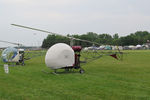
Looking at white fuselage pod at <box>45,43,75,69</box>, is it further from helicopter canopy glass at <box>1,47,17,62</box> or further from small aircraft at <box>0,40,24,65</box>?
helicopter canopy glass at <box>1,47,17,62</box>

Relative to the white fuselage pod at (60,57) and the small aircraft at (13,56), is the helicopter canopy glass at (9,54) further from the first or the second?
the white fuselage pod at (60,57)

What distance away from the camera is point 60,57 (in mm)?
13617

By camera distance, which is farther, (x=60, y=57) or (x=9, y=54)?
(x=9, y=54)

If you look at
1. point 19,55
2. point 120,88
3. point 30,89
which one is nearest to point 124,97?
point 120,88

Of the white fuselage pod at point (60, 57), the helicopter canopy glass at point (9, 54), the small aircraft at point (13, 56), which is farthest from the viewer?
the helicopter canopy glass at point (9, 54)

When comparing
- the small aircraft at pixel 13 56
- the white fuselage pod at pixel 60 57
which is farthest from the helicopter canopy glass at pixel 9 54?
the white fuselage pod at pixel 60 57

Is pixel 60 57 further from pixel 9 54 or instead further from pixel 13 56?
pixel 9 54

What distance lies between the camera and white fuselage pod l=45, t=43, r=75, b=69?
13.6 metres

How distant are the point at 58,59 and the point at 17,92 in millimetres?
5608

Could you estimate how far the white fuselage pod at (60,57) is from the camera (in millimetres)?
13617

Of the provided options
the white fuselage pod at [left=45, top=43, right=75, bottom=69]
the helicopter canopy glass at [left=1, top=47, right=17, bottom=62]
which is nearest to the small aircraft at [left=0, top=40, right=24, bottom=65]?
the helicopter canopy glass at [left=1, top=47, right=17, bottom=62]

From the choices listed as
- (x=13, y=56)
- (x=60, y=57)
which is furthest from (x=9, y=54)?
(x=60, y=57)

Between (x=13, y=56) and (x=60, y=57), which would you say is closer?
(x=60, y=57)

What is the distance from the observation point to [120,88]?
916cm
